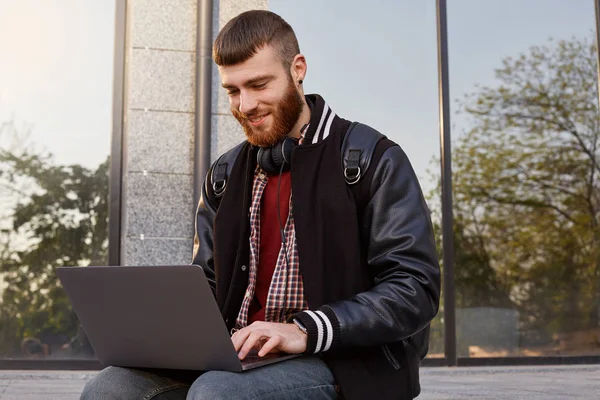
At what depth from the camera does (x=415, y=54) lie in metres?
6.72

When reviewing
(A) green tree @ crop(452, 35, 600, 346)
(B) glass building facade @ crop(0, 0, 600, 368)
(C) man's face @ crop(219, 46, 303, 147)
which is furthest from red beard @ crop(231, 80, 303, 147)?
(A) green tree @ crop(452, 35, 600, 346)

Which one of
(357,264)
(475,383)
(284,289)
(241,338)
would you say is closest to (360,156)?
(357,264)

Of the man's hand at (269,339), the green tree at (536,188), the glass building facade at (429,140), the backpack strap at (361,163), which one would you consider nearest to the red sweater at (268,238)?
the backpack strap at (361,163)

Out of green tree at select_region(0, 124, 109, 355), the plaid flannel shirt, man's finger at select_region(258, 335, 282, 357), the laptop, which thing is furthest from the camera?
green tree at select_region(0, 124, 109, 355)

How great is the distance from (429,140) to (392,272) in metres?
4.57

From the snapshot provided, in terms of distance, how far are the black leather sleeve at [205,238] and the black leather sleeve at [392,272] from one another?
1.89ft

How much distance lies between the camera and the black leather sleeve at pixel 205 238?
8.70 ft

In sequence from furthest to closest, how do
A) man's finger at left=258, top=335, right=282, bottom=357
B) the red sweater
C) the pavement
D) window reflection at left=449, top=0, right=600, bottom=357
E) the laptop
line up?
window reflection at left=449, top=0, right=600, bottom=357, the pavement, the red sweater, man's finger at left=258, top=335, right=282, bottom=357, the laptop

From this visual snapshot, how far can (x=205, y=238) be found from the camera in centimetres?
268

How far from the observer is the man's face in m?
2.46

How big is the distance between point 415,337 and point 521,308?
4.68m

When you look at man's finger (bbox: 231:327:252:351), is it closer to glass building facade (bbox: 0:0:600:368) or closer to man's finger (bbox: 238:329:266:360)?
man's finger (bbox: 238:329:266:360)

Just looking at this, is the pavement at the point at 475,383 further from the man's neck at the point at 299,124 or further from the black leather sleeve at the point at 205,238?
the man's neck at the point at 299,124

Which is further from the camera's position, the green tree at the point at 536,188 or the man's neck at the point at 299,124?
the green tree at the point at 536,188
